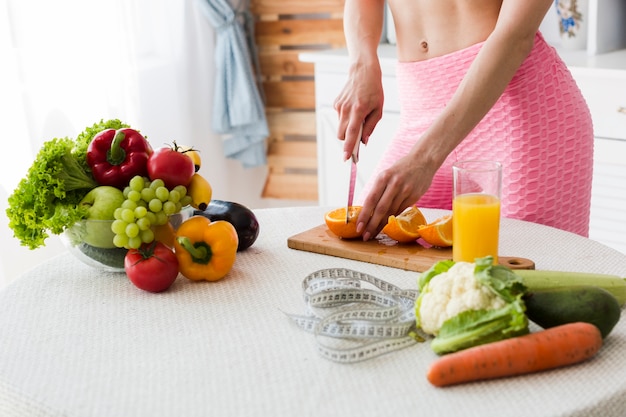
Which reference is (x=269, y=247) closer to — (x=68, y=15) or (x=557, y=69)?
(x=557, y=69)

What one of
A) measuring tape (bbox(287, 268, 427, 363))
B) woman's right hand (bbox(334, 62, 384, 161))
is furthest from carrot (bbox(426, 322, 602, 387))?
woman's right hand (bbox(334, 62, 384, 161))

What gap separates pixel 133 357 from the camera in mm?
1114

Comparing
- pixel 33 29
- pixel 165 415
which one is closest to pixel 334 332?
pixel 165 415

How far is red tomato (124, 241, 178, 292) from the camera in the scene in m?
1.30

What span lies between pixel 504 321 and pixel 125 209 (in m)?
0.62

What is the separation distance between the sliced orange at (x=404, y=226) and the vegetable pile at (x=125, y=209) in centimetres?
27

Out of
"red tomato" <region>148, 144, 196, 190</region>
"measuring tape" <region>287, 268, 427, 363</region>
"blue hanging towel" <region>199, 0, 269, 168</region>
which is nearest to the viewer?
"measuring tape" <region>287, 268, 427, 363</region>

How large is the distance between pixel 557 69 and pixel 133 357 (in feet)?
3.80

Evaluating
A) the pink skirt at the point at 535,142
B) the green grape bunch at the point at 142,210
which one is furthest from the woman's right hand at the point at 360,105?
the green grape bunch at the point at 142,210

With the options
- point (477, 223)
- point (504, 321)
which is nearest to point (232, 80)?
point (477, 223)

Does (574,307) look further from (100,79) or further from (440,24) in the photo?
(100,79)

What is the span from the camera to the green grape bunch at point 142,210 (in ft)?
4.26

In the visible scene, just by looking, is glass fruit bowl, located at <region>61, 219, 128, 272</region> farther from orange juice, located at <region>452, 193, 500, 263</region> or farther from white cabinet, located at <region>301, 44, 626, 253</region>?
white cabinet, located at <region>301, 44, 626, 253</region>

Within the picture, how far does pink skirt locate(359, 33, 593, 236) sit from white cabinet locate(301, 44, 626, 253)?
2.06ft
